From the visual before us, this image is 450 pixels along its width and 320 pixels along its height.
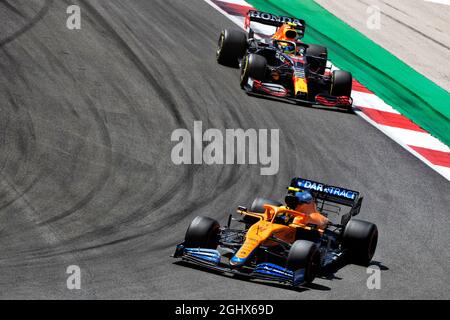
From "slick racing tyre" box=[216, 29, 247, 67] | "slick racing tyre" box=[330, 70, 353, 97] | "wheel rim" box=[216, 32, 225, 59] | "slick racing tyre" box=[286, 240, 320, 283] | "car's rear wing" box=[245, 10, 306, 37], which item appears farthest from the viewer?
"car's rear wing" box=[245, 10, 306, 37]

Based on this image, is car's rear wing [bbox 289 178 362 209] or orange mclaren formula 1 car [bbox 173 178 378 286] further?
car's rear wing [bbox 289 178 362 209]

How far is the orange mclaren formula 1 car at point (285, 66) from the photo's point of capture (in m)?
20.8

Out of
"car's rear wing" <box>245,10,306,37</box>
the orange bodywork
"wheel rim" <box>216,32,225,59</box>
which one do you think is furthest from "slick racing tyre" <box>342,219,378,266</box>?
"car's rear wing" <box>245,10,306,37</box>

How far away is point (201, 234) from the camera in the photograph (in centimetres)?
1297

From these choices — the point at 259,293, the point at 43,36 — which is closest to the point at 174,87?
the point at 43,36

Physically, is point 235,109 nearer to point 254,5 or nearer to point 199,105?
point 199,105

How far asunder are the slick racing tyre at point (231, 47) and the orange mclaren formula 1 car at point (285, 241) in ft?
26.7

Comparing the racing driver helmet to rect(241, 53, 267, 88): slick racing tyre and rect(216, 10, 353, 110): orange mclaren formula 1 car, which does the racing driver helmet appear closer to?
rect(216, 10, 353, 110): orange mclaren formula 1 car

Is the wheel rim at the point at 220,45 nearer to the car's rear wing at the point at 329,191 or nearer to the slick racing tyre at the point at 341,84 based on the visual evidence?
the slick racing tyre at the point at 341,84

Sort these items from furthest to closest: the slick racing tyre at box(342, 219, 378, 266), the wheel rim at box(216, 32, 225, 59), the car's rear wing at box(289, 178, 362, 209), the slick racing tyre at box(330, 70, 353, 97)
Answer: the wheel rim at box(216, 32, 225, 59)
the slick racing tyre at box(330, 70, 353, 97)
the car's rear wing at box(289, 178, 362, 209)
the slick racing tyre at box(342, 219, 378, 266)

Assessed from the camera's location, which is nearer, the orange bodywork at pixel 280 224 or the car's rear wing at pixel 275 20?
the orange bodywork at pixel 280 224

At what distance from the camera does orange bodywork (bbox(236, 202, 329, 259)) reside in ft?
42.4

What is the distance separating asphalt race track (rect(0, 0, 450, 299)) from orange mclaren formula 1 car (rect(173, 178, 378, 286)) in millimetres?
233

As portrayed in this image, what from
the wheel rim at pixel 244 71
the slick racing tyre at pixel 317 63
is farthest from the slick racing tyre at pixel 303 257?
the slick racing tyre at pixel 317 63
